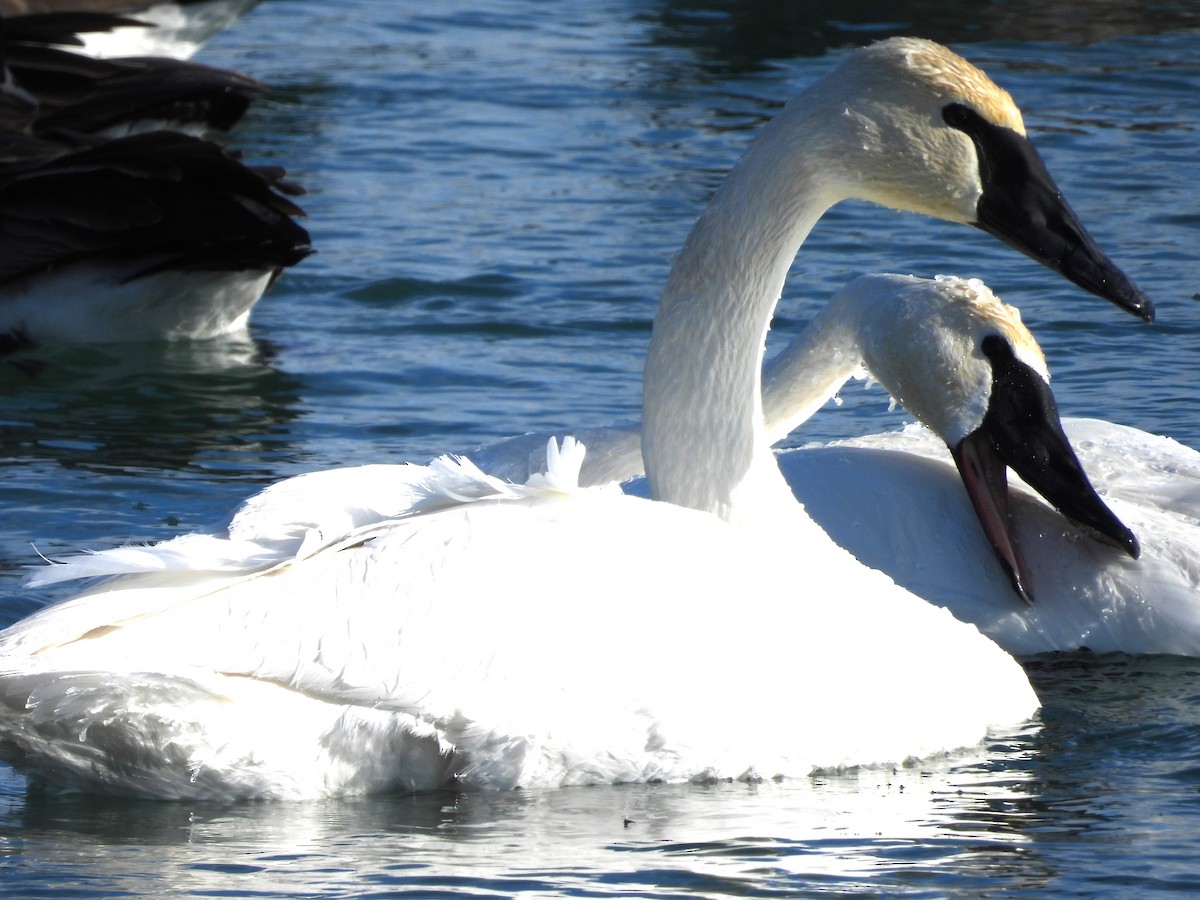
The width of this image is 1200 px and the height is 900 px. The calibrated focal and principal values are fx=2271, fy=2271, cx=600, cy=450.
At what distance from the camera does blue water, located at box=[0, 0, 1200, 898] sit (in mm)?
4172

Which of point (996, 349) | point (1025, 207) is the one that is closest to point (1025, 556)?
point (996, 349)

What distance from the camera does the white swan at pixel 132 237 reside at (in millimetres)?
8570

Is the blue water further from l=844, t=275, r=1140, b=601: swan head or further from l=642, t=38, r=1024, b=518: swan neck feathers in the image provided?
l=642, t=38, r=1024, b=518: swan neck feathers

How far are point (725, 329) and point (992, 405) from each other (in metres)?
1.33

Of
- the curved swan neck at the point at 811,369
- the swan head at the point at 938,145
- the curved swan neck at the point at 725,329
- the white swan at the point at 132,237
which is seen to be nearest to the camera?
the swan head at the point at 938,145

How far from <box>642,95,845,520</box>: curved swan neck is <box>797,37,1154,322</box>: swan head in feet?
0.35

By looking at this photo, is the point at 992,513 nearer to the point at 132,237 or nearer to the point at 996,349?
the point at 996,349

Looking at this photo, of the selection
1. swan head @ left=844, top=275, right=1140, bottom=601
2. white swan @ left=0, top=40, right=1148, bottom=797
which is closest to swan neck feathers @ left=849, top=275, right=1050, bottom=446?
swan head @ left=844, top=275, right=1140, bottom=601

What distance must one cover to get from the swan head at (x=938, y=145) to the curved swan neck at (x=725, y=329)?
0.11 meters

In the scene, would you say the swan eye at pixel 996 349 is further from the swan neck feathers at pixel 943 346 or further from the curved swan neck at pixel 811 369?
the curved swan neck at pixel 811 369

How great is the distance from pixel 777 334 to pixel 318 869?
549 cm

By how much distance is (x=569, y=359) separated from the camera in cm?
893

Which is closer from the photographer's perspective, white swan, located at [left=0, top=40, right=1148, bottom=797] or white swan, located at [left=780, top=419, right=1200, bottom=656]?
white swan, located at [left=0, top=40, right=1148, bottom=797]

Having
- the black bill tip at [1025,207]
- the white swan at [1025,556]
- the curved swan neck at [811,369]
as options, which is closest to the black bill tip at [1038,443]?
the white swan at [1025,556]
